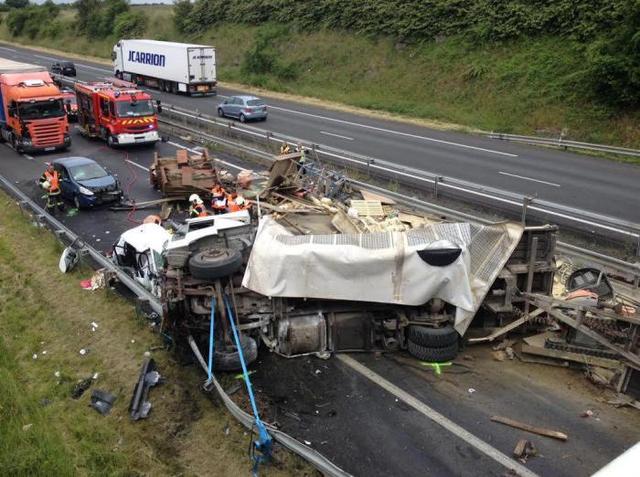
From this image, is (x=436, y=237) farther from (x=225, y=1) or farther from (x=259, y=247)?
(x=225, y=1)

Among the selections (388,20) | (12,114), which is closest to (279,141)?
A: (12,114)

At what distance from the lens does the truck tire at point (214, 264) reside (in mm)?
9602

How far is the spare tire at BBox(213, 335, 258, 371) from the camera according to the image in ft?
31.7

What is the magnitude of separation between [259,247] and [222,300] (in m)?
1.09

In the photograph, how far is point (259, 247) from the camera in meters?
10.0

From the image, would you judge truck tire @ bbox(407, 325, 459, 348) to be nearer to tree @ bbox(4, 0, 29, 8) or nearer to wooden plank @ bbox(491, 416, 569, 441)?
wooden plank @ bbox(491, 416, 569, 441)

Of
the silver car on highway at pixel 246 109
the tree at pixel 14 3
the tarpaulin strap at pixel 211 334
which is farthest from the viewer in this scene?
the tree at pixel 14 3

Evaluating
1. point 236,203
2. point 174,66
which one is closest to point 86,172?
point 236,203

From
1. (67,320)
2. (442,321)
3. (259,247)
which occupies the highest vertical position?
(259,247)

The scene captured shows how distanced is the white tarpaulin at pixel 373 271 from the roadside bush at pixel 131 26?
2691 inches

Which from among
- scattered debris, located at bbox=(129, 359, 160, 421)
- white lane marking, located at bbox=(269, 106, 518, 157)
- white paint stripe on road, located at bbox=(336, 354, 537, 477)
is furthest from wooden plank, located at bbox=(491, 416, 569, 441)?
white lane marking, located at bbox=(269, 106, 518, 157)

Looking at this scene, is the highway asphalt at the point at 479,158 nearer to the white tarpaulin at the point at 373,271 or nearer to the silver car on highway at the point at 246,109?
the silver car on highway at the point at 246,109

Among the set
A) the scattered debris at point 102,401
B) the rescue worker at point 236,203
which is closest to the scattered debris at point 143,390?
the scattered debris at point 102,401

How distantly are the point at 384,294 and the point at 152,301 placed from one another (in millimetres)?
4485
